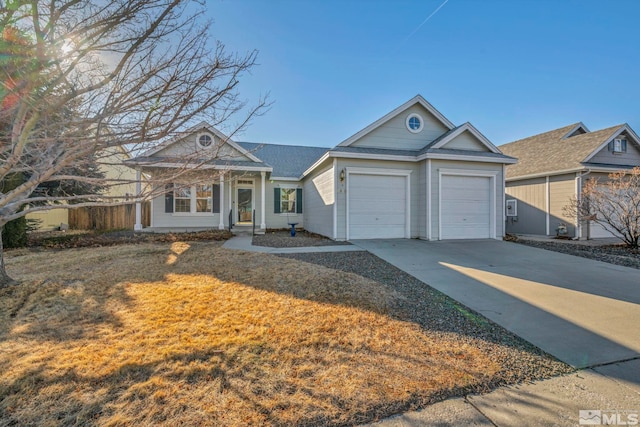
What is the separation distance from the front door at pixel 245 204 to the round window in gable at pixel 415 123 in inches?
328

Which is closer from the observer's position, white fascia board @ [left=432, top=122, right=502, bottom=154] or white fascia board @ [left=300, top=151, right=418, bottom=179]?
white fascia board @ [left=300, top=151, right=418, bottom=179]

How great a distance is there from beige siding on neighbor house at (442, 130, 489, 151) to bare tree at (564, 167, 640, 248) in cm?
455

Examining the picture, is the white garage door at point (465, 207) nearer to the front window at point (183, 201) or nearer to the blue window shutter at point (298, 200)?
the blue window shutter at point (298, 200)

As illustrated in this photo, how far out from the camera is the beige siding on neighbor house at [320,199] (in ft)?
34.4

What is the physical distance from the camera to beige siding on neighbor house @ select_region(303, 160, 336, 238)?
10.5 meters

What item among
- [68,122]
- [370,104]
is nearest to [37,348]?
[68,122]

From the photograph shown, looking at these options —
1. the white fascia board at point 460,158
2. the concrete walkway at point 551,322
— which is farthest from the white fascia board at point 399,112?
the concrete walkway at point 551,322

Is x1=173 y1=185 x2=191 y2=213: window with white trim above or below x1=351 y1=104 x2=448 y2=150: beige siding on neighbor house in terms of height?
below

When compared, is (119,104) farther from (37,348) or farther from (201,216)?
(201,216)

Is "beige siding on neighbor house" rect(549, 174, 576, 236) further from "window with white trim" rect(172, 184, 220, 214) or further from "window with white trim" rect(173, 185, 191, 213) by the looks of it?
"window with white trim" rect(173, 185, 191, 213)

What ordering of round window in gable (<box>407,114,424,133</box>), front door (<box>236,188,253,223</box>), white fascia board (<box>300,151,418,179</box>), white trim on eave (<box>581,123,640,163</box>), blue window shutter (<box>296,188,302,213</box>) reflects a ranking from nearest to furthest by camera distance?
white fascia board (<box>300,151,418,179</box>) → round window in gable (<box>407,114,424,133</box>) → white trim on eave (<box>581,123,640,163</box>) → front door (<box>236,188,253,223</box>) → blue window shutter (<box>296,188,302,213</box>)

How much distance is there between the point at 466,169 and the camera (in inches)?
416

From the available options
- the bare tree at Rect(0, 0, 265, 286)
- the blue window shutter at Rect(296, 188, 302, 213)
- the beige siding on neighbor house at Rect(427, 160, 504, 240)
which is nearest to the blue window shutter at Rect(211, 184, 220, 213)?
the blue window shutter at Rect(296, 188, 302, 213)

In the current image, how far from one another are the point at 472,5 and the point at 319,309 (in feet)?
32.8
